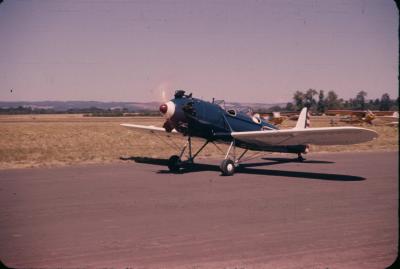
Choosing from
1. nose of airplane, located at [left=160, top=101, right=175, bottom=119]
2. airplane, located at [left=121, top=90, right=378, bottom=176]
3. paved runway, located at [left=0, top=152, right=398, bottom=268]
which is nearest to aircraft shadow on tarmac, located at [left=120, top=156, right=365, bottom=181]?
paved runway, located at [left=0, top=152, right=398, bottom=268]

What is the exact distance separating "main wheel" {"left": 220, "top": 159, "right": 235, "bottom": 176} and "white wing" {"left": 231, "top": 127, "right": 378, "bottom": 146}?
112 cm

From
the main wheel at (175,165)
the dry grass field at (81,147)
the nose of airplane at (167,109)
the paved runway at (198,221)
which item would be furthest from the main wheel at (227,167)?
the dry grass field at (81,147)

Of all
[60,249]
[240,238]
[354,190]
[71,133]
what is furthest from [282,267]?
[71,133]

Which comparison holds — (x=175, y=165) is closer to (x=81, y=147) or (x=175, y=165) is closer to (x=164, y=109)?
(x=164, y=109)

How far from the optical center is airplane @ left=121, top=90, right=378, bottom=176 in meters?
13.0

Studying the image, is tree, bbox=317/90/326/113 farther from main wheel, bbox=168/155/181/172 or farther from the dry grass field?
main wheel, bbox=168/155/181/172

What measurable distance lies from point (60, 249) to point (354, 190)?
8004 millimetres

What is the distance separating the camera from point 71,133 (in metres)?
29.3

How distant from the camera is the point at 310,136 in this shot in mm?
13375

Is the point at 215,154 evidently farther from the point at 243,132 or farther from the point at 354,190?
the point at 354,190

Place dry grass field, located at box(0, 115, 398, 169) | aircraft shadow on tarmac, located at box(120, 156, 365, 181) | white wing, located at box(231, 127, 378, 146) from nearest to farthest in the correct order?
white wing, located at box(231, 127, 378, 146), aircraft shadow on tarmac, located at box(120, 156, 365, 181), dry grass field, located at box(0, 115, 398, 169)

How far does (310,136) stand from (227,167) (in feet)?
9.77

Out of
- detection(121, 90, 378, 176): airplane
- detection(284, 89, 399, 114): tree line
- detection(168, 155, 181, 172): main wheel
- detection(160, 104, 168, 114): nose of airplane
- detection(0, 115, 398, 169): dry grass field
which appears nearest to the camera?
detection(121, 90, 378, 176): airplane

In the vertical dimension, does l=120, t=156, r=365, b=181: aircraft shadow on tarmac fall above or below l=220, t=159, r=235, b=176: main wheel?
below
